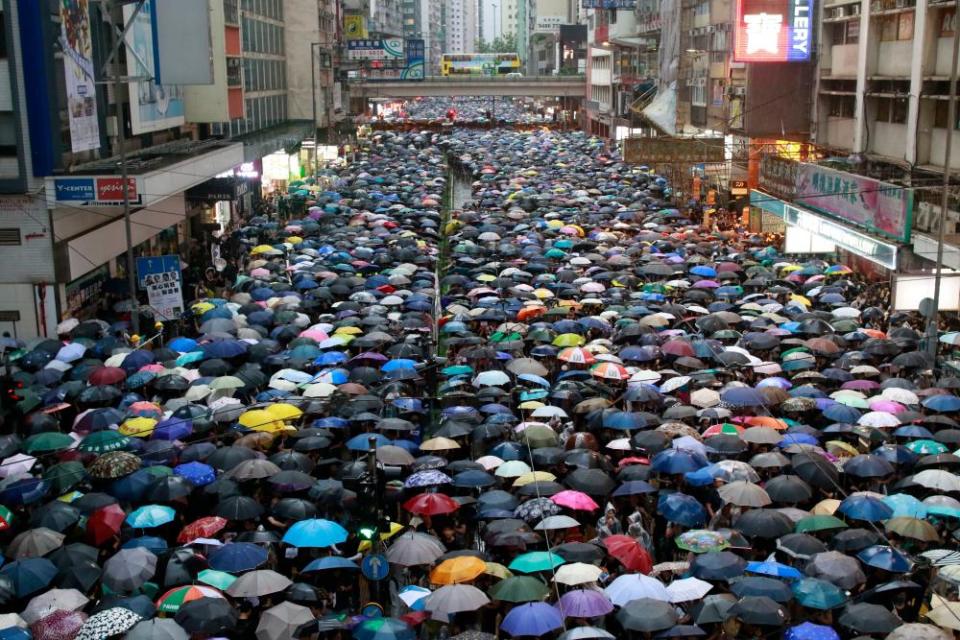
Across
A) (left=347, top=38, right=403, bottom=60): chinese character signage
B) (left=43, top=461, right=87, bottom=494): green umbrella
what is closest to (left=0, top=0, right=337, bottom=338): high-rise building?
(left=43, top=461, right=87, bottom=494): green umbrella

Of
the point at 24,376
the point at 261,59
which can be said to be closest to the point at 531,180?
the point at 261,59

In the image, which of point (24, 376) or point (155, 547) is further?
point (24, 376)

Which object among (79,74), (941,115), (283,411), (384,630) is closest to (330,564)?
(384,630)

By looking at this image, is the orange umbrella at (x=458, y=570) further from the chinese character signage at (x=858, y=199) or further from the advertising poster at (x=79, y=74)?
the advertising poster at (x=79, y=74)

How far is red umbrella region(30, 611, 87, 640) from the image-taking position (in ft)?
32.2

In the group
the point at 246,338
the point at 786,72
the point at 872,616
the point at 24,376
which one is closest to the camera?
the point at 872,616

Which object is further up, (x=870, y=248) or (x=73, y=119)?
(x=73, y=119)

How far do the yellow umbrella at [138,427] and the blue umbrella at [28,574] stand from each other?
14.5ft

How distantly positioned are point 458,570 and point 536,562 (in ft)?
2.51

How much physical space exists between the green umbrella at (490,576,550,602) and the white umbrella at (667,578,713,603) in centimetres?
113

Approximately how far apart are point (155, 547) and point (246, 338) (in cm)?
918

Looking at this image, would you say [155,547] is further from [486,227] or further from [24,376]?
[486,227]

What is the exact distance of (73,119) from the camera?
24.7 m

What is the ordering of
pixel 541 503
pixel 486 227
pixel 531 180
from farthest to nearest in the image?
pixel 531 180
pixel 486 227
pixel 541 503
